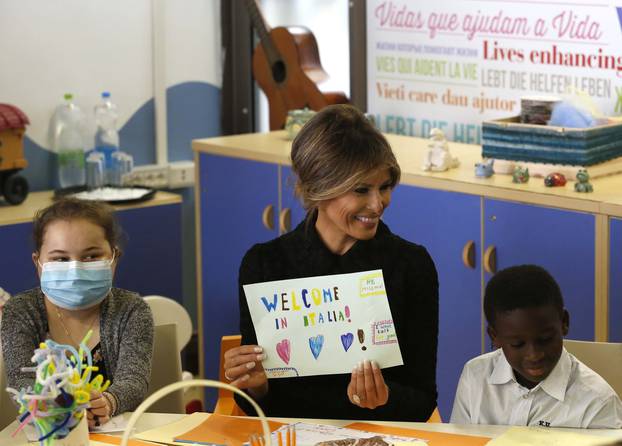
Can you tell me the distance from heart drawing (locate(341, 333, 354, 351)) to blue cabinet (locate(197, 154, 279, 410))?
1.77 m

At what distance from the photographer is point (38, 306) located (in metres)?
2.34

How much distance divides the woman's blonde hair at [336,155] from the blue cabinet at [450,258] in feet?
3.11

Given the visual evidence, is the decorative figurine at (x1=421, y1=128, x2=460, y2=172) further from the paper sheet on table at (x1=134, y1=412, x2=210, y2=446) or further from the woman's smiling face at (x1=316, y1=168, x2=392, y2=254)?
the paper sheet on table at (x1=134, y1=412, x2=210, y2=446)

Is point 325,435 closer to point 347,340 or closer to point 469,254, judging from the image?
point 347,340

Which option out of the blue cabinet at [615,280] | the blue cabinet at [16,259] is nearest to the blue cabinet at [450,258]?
the blue cabinet at [615,280]

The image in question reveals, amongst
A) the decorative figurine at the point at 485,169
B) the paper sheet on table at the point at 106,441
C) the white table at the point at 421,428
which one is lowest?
the paper sheet on table at the point at 106,441

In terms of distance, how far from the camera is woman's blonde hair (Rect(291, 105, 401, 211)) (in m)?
2.20

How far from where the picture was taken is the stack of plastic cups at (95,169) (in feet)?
14.1

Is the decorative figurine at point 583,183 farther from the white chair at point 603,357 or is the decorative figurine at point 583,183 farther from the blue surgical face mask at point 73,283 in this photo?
the blue surgical face mask at point 73,283

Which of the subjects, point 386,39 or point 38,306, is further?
point 386,39

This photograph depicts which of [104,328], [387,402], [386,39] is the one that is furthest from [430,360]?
[386,39]

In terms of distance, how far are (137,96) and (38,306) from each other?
7.82ft

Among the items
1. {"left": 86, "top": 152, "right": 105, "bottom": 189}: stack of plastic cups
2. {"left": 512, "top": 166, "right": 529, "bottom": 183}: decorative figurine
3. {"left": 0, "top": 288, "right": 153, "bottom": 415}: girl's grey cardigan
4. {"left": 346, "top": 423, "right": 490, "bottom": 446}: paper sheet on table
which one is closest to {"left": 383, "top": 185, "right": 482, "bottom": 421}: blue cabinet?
{"left": 512, "top": 166, "right": 529, "bottom": 183}: decorative figurine

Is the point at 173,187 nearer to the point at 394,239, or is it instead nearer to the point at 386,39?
the point at 386,39
